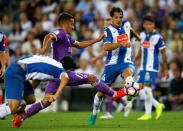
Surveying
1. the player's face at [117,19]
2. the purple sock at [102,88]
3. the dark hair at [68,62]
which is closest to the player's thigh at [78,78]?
the purple sock at [102,88]

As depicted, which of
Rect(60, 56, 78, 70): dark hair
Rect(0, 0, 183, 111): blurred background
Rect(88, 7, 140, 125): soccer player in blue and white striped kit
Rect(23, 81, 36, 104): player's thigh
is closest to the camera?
Rect(60, 56, 78, 70): dark hair

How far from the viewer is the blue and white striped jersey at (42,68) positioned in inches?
297

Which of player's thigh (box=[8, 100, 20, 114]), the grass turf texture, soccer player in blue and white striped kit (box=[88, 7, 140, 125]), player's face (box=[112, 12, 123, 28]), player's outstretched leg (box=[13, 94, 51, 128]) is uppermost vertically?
player's face (box=[112, 12, 123, 28])

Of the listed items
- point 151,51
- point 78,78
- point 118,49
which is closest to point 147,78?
point 151,51

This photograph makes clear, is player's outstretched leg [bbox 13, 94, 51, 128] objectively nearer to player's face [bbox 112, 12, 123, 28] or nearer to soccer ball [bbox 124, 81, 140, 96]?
soccer ball [bbox 124, 81, 140, 96]

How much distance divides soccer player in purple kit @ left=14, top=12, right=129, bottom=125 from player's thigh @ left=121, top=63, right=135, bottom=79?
2.89 feet

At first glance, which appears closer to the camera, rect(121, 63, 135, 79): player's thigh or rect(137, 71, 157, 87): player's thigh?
rect(121, 63, 135, 79): player's thigh

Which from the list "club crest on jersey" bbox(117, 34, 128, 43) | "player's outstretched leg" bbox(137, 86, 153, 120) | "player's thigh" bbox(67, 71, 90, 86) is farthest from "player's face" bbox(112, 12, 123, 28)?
"player's outstretched leg" bbox(137, 86, 153, 120)

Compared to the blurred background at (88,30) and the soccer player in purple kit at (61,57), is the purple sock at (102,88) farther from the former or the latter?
the blurred background at (88,30)

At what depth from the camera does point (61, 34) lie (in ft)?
30.3

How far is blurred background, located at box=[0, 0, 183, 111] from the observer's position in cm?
1677

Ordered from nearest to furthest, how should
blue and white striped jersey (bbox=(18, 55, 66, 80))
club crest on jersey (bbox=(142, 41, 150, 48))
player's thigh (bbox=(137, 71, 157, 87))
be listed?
blue and white striped jersey (bbox=(18, 55, 66, 80))
player's thigh (bbox=(137, 71, 157, 87))
club crest on jersey (bbox=(142, 41, 150, 48))

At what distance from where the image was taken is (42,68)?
757 centimetres

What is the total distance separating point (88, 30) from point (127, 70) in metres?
9.34
